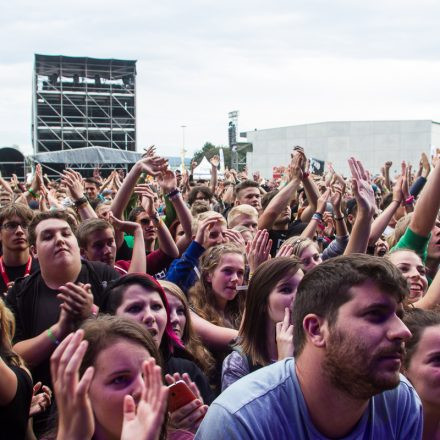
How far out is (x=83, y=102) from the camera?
36500mm

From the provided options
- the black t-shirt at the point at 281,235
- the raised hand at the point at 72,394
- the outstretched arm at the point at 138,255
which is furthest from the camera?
the black t-shirt at the point at 281,235

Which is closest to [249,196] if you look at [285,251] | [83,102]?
[285,251]

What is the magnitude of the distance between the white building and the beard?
122ft

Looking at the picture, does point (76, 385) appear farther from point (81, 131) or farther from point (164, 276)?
point (81, 131)

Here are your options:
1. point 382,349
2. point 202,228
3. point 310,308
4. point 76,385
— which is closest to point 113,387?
point 76,385

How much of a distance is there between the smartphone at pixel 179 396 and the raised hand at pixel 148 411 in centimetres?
42

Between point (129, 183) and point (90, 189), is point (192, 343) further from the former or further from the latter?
point (90, 189)

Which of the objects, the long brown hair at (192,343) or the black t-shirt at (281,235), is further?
the black t-shirt at (281,235)

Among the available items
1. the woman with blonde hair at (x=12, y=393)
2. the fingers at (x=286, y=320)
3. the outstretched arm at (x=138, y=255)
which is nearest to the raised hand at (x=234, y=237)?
the outstretched arm at (x=138, y=255)

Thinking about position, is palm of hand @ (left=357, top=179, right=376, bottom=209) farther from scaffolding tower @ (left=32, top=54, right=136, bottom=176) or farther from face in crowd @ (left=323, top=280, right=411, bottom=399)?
scaffolding tower @ (left=32, top=54, right=136, bottom=176)

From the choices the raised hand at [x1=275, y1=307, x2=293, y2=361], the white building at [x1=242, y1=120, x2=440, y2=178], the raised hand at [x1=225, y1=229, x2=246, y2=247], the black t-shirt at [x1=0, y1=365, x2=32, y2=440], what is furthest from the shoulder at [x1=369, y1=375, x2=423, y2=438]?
the white building at [x1=242, y1=120, x2=440, y2=178]

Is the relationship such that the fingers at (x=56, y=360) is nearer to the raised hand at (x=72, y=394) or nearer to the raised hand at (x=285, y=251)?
the raised hand at (x=72, y=394)

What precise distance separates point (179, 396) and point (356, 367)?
0.69 meters

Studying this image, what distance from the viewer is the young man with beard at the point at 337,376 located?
1971 millimetres
